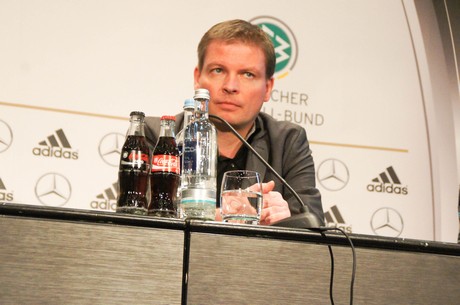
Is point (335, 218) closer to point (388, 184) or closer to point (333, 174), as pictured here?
point (333, 174)

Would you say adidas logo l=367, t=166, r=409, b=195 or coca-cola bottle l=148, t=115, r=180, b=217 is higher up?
adidas logo l=367, t=166, r=409, b=195

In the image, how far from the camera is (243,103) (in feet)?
7.10

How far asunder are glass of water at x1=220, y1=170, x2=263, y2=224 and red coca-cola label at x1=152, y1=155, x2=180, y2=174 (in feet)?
0.40

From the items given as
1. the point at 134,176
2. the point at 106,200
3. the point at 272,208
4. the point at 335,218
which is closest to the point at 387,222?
the point at 335,218

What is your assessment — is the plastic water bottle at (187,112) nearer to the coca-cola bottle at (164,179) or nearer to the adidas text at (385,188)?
the coca-cola bottle at (164,179)

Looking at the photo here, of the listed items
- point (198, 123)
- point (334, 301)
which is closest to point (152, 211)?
point (198, 123)

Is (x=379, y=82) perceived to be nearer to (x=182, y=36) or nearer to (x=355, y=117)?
(x=355, y=117)

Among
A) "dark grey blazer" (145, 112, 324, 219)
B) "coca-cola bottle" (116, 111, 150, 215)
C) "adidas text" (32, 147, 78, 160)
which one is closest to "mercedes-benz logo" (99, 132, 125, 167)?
"adidas text" (32, 147, 78, 160)

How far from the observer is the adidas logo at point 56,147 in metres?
2.29

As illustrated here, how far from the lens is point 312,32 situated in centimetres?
275

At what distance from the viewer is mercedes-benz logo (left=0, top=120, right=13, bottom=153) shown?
2235 mm

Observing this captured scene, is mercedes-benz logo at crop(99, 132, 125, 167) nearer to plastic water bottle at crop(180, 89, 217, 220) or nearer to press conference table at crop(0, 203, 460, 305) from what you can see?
plastic water bottle at crop(180, 89, 217, 220)

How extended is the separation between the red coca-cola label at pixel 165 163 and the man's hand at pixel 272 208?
27 centimetres

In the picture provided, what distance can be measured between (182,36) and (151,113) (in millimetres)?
374
